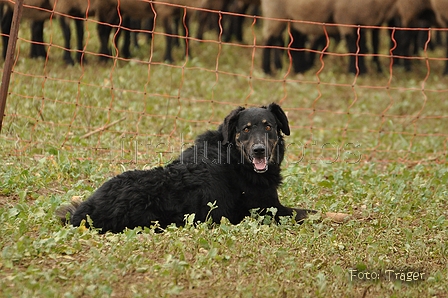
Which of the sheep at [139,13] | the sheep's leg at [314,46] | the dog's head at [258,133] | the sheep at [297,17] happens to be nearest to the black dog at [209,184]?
the dog's head at [258,133]

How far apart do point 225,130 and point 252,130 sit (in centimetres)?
23

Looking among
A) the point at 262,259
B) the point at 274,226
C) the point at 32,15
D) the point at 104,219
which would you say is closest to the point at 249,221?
the point at 274,226

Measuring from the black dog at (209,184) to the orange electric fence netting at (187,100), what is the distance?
5.78ft

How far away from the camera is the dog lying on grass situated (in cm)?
526

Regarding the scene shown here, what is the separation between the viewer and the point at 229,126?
585cm

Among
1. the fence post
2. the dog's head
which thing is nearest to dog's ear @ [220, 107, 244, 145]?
the dog's head

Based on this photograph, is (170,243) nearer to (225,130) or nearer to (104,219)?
(104,219)

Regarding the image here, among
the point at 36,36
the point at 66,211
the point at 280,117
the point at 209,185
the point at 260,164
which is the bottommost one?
the point at 66,211

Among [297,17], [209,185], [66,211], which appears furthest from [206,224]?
[297,17]

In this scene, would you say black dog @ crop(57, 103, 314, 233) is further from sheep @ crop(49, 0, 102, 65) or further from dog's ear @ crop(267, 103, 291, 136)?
sheep @ crop(49, 0, 102, 65)

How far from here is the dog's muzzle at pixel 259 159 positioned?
560 cm

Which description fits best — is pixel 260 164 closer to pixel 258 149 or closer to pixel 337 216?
pixel 258 149

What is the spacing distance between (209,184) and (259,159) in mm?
452

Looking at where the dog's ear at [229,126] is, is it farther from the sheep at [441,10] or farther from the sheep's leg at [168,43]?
A: the sheep at [441,10]
